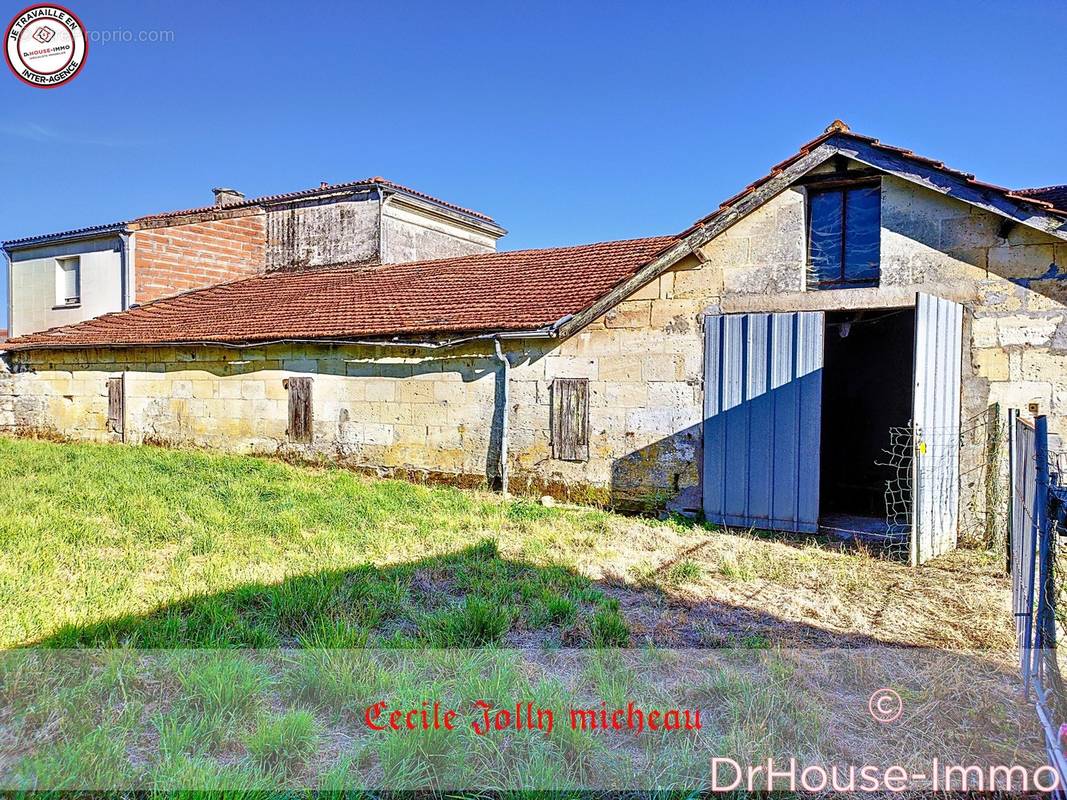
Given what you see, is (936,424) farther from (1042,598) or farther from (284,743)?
(284,743)

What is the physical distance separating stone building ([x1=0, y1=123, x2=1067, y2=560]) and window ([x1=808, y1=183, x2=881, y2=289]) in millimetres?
25

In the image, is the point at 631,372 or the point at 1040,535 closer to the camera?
the point at 1040,535

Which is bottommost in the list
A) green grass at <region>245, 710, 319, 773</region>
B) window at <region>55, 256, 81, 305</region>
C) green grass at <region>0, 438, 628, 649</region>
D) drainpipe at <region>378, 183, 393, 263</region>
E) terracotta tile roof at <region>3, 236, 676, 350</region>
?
green grass at <region>245, 710, 319, 773</region>

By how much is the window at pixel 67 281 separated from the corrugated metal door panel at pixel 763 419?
54.7 feet

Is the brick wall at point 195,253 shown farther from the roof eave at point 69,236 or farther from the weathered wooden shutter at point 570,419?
the weathered wooden shutter at point 570,419

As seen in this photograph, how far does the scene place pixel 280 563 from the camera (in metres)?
Result: 6.04

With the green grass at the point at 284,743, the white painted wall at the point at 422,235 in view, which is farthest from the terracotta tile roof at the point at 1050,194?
the white painted wall at the point at 422,235

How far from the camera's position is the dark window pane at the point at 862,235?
25.4 ft

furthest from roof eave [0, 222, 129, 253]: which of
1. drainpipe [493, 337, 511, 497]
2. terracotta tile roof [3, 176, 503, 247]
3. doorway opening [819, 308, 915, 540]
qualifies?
doorway opening [819, 308, 915, 540]

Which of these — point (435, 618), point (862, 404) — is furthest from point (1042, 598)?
point (862, 404)

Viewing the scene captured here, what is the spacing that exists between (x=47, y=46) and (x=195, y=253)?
8.93m

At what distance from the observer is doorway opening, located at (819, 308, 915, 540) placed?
11172 mm

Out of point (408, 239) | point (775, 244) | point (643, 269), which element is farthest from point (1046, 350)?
point (408, 239)

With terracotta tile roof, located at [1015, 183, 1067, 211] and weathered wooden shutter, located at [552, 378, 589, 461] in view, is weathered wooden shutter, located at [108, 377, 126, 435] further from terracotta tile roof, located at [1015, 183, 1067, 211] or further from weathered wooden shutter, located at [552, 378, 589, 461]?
terracotta tile roof, located at [1015, 183, 1067, 211]
